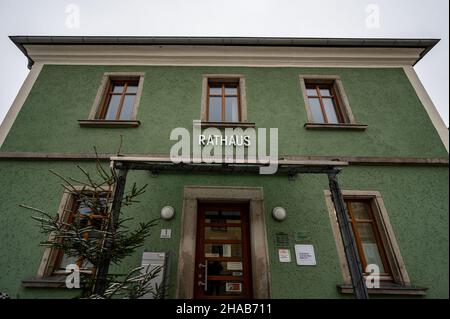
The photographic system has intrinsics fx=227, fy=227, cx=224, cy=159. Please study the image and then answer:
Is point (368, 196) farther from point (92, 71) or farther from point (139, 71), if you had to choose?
point (92, 71)

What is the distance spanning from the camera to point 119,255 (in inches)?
116

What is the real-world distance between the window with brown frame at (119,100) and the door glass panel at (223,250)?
140 inches

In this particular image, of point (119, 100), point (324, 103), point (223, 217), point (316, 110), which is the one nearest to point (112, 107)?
point (119, 100)

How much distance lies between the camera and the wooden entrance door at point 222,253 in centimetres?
410

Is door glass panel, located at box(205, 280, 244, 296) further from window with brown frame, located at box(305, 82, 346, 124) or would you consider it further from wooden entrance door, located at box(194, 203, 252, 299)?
window with brown frame, located at box(305, 82, 346, 124)

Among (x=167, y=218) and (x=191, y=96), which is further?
(x=191, y=96)

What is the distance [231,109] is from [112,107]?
9.95ft

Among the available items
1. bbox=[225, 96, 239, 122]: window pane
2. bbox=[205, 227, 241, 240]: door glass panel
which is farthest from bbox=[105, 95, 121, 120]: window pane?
bbox=[205, 227, 241, 240]: door glass panel

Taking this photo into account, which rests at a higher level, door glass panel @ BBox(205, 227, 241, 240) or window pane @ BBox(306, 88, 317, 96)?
window pane @ BBox(306, 88, 317, 96)

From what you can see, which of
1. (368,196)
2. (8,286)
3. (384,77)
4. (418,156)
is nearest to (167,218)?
(8,286)

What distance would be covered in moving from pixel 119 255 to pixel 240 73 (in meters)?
5.11

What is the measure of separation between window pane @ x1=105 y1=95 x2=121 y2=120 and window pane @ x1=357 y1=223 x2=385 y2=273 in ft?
19.8

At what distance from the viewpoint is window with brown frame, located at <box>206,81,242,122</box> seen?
5.68m

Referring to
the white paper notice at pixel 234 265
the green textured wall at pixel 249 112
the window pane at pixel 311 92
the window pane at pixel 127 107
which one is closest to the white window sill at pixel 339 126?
the green textured wall at pixel 249 112
